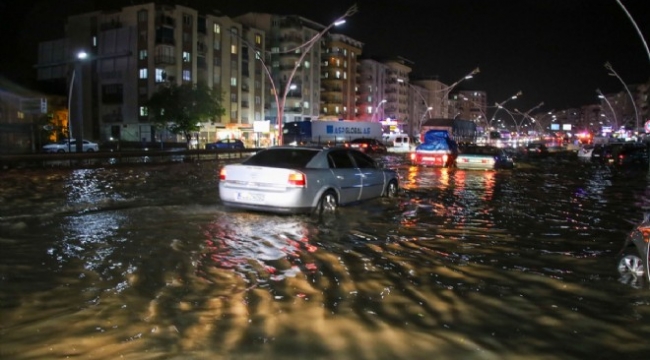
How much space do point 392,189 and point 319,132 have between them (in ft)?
165

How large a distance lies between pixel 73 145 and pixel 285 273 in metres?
47.9

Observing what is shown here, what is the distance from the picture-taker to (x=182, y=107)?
2596 inches

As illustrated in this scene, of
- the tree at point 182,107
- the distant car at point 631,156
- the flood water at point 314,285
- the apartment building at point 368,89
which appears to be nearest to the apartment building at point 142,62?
the tree at point 182,107

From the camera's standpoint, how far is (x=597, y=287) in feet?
22.7

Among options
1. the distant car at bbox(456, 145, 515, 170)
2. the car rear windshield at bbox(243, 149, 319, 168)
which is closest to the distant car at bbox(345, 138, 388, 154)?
the distant car at bbox(456, 145, 515, 170)

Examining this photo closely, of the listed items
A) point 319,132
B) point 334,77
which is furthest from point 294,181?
point 334,77

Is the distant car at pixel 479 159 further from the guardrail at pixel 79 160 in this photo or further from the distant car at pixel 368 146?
the distant car at pixel 368 146

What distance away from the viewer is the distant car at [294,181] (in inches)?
446

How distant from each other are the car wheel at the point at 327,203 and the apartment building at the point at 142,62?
201 feet

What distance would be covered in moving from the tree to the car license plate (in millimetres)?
55672

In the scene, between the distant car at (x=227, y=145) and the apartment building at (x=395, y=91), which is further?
the apartment building at (x=395, y=91)

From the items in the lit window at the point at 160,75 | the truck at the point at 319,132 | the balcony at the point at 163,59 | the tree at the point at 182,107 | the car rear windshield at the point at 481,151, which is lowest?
the car rear windshield at the point at 481,151

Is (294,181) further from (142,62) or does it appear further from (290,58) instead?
(290,58)

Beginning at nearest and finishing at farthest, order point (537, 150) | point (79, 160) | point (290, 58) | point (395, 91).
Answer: point (79, 160) → point (537, 150) → point (290, 58) → point (395, 91)
